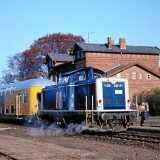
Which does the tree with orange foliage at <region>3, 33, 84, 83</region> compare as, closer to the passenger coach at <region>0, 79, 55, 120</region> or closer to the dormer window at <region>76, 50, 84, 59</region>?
the dormer window at <region>76, 50, 84, 59</region>

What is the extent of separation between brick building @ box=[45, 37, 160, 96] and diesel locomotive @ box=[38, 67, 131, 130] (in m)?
37.9

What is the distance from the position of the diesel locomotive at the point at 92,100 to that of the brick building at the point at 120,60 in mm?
37860

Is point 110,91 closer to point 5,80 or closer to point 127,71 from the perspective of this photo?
point 127,71

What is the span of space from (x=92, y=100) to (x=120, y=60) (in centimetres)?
4886

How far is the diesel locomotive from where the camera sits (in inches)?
731

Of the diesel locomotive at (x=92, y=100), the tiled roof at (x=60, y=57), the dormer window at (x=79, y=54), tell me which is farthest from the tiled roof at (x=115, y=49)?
the diesel locomotive at (x=92, y=100)

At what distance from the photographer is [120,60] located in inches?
2628

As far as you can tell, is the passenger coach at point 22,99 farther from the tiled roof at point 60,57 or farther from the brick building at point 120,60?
the tiled roof at point 60,57

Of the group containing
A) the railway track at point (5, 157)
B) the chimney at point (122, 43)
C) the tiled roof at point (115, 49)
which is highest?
the chimney at point (122, 43)

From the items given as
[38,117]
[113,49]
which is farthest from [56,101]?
[113,49]

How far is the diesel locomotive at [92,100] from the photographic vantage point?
18.6m

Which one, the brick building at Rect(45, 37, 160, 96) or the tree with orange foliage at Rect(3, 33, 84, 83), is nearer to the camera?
the brick building at Rect(45, 37, 160, 96)

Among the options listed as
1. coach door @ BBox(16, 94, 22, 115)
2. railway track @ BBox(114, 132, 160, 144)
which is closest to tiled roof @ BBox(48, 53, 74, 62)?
coach door @ BBox(16, 94, 22, 115)

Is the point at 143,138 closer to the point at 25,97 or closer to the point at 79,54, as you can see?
the point at 25,97
